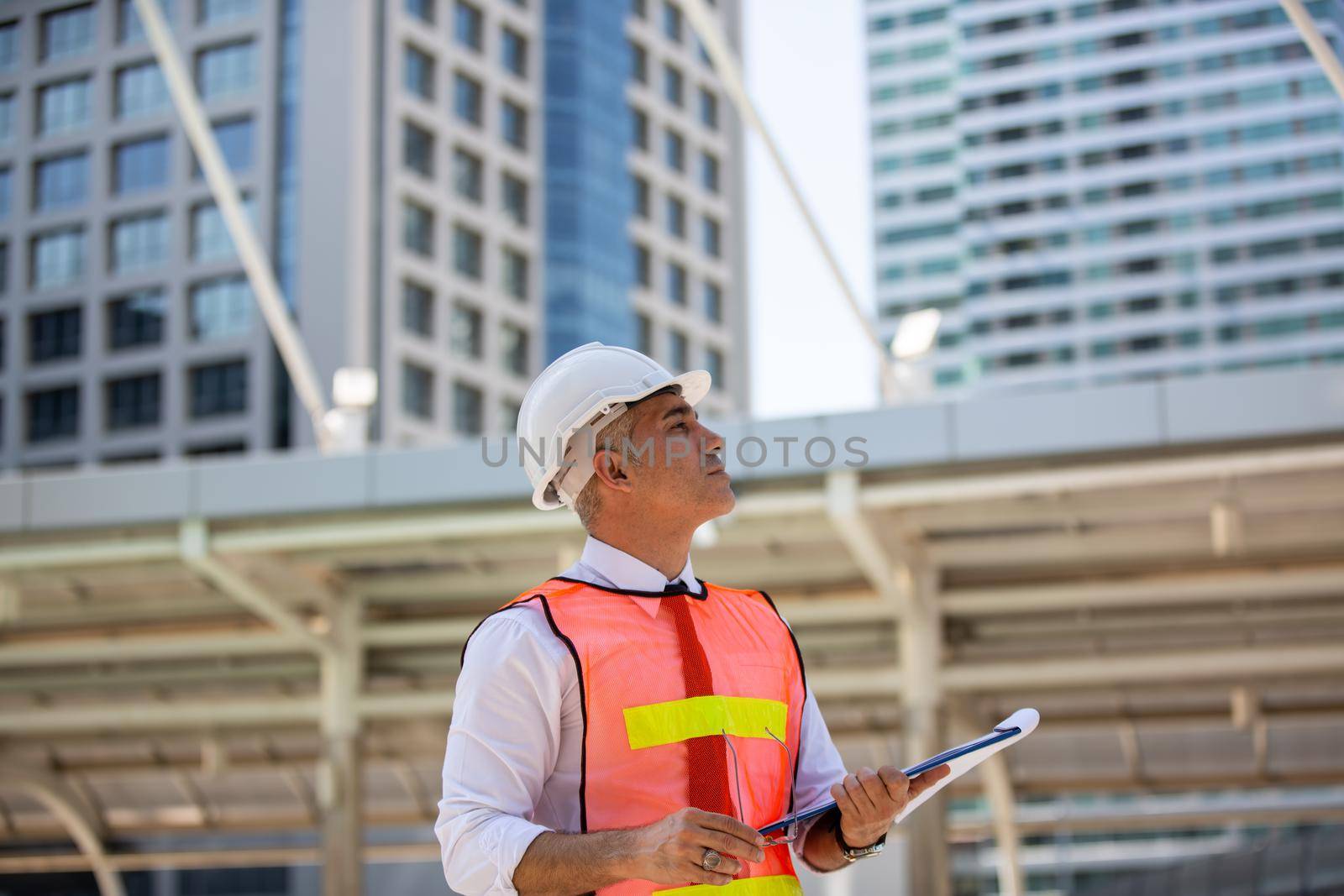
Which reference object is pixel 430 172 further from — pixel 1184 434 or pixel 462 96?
pixel 1184 434

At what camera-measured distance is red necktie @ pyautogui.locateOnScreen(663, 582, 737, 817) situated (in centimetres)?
280

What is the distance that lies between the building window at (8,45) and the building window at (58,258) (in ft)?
24.3

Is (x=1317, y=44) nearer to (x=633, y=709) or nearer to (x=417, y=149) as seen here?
(x=633, y=709)

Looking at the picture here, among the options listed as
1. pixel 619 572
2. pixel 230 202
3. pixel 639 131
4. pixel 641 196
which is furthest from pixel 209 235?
pixel 619 572

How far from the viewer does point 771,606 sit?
318 centimetres

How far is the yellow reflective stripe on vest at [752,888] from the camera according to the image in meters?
2.70

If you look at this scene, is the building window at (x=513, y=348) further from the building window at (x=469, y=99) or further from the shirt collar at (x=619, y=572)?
the shirt collar at (x=619, y=572)

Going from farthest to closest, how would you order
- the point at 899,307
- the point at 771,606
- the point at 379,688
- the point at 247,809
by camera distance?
the point at 899,307
the point at 247,809
the point at 379,688
the point at 771,606

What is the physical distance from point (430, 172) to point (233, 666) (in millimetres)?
40683

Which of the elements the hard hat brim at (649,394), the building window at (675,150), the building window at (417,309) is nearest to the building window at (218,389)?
the building window at (417,309)

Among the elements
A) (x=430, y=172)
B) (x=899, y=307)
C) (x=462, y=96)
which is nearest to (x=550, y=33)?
(x=462, y=96)

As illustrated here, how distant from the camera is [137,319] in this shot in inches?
2206

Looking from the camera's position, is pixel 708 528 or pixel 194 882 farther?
pixel 194 882

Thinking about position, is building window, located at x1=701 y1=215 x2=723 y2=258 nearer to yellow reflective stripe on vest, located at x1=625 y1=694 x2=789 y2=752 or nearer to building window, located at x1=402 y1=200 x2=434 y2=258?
building window, located at x1=402 y1=200 x2=434 y2=258
